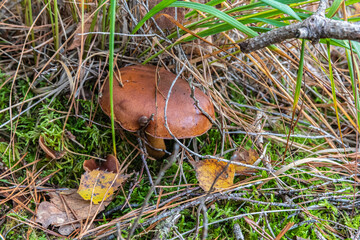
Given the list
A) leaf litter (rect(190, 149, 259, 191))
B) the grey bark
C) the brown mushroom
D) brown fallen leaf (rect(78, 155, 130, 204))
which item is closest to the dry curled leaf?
leaf litter (rect(190, 149, 259, 191))

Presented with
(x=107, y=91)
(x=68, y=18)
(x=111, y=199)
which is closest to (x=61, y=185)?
(x=111, y=199)

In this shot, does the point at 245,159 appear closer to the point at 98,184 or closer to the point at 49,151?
the point at 98,184

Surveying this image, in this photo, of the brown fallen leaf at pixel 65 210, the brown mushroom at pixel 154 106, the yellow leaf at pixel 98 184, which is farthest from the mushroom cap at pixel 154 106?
the brown fallen leaf at pixel 65 210

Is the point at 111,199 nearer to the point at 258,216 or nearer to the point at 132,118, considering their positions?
the point at 132,118

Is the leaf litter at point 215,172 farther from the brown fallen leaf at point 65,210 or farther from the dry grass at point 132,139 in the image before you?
the brown fallen leaf at point 65,210

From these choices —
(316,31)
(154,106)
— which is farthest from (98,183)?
(316,31)

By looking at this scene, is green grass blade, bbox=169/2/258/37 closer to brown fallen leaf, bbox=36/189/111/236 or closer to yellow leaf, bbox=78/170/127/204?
yellow leaf, bbox=78/170/127/204
